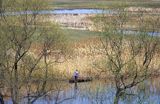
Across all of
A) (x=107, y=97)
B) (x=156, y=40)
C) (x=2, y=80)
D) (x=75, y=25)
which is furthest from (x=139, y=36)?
(x=75, y=25)

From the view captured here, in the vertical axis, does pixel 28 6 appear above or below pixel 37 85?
above

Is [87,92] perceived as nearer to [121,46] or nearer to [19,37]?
[121,46]

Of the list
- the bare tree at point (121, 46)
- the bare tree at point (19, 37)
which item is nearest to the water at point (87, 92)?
the bare tree at point (121, 46)

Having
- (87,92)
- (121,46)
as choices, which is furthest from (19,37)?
(87,92)

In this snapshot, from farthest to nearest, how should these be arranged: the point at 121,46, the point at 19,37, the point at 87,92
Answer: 1. the point at 87,92
2. the point at 121,46
3. the point at 19,37

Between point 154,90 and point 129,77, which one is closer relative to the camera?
point 129,77

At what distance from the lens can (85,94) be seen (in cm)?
3647

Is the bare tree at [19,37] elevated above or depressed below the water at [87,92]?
above

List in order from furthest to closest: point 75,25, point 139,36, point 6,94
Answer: point 75,25
point 6,94
point 139,36

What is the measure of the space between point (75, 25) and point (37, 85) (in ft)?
112

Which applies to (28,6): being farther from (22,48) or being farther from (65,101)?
(65,101)

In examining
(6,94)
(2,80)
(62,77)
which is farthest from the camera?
(62,77)

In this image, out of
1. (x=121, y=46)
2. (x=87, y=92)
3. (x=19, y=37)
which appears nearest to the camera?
(x=19, y=37)

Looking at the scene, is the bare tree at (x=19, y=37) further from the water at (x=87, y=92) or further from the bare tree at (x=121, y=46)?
the bare tree at (x=121, y=46)
